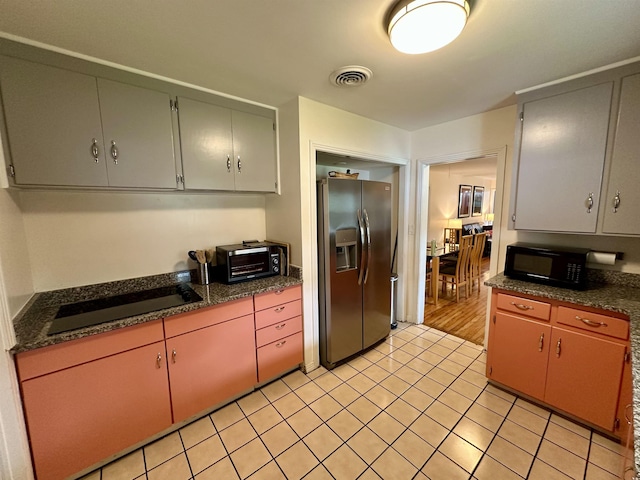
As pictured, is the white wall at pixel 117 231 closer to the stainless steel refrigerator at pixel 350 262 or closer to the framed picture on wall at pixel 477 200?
the stainless steel refrigerator at pixel 350 262

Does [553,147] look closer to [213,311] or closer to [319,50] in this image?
[319,50]

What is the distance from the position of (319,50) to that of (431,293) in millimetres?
3694

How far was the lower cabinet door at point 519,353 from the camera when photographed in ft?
6.04

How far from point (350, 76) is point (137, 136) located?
4.82ft

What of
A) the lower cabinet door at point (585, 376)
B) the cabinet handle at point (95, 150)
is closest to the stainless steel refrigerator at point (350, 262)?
the lower cabinet door at point (585, 376)

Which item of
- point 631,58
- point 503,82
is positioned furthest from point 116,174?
point 631,58

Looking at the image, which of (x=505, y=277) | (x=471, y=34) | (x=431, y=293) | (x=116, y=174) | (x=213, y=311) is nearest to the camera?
(x=471, y=34)

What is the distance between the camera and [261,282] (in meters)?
2.17

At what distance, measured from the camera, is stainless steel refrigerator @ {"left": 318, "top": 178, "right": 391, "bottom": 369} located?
2.28m

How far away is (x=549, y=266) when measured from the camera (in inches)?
75.1

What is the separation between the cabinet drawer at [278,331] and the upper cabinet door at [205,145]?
3.95 feet

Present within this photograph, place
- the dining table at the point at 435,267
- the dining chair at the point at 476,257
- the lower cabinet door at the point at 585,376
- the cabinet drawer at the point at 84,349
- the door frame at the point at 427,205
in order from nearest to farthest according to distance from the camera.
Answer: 1. the cabinet drawer at the point at 84,349
2. the lower cabinet door at the point at 585,376
3. the door frame at the point at 427,205
4. the dining table at the point at 435,267
5. the dining chair at the point at 476,257

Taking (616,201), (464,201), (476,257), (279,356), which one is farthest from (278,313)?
(464,201)

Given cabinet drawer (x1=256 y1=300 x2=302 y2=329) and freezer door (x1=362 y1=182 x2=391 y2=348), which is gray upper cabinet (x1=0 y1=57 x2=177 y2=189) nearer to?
cabinet drawer (x1=256 y1=300 x2=302 y2=329)
